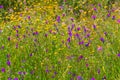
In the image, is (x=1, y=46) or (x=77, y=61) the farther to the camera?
(x=1, y=46)

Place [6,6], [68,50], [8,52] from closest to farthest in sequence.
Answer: [68,50]
[8,52]
[6,6]

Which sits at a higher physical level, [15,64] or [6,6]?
[15,64]

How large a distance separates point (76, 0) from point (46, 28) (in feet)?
8.39

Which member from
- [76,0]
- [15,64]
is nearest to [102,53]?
[15,64]

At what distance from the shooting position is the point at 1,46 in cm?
357

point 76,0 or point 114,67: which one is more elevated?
point 114,67

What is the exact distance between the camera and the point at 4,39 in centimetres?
383

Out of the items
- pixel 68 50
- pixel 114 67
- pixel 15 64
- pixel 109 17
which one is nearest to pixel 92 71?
pixel 114 67

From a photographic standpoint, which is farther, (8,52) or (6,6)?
(6,6)

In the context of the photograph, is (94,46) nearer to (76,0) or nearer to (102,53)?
(102,53)

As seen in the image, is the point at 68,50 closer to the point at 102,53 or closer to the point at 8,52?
the point at 102,53

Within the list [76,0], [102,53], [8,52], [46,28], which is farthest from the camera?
[76,0]

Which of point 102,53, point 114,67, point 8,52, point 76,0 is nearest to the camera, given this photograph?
point 114,67

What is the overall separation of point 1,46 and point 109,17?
1330 mm
